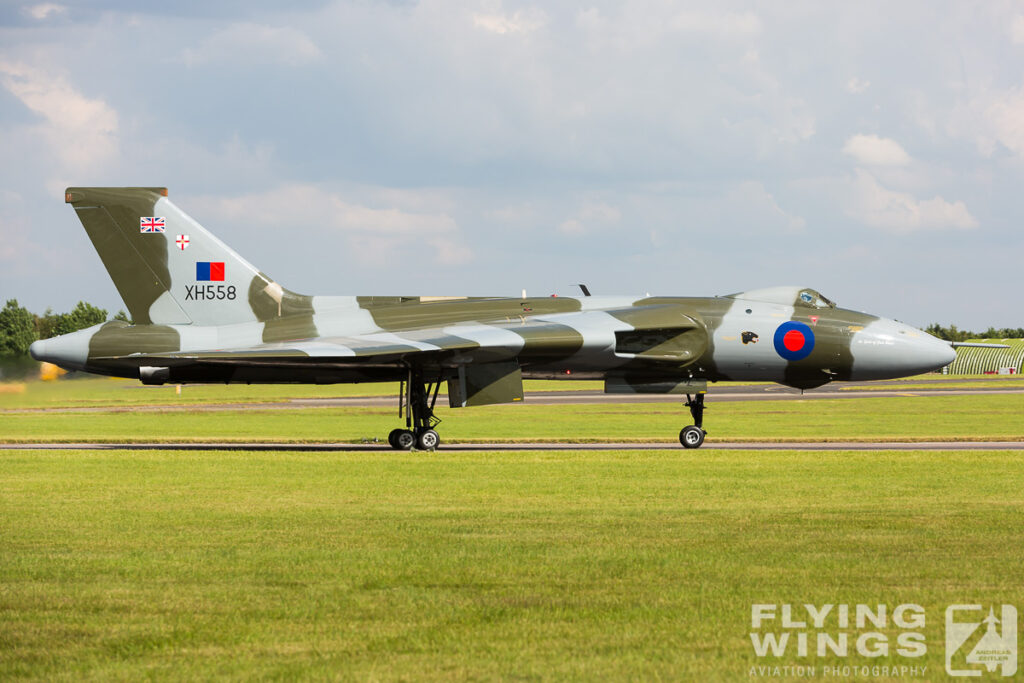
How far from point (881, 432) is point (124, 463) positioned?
22.7 metres

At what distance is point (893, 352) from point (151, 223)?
18.2 meters

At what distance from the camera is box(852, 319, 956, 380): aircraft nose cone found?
26984 mm

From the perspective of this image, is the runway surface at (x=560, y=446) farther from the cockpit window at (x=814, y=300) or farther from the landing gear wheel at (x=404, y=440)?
the cockpit window at (x=814, y=300)

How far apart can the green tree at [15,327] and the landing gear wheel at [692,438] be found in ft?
203

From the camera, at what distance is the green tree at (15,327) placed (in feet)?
260

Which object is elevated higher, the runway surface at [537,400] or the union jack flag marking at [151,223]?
the union jack flag marking at [151,223]

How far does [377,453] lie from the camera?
24.7 m

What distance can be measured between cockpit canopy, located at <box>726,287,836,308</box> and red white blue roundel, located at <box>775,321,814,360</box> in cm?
70

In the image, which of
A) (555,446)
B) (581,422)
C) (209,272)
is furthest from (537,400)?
(209,272)

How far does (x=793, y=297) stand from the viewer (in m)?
27.5

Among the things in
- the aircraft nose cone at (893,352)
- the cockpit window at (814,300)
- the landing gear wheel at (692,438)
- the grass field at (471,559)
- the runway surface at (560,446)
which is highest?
the cockpit window at (814,300)

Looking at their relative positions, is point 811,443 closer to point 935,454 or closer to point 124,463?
point 935,454

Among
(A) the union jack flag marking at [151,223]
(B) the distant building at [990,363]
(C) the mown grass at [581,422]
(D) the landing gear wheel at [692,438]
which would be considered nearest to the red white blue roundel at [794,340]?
(D) the landing gear wheel at [692,438]

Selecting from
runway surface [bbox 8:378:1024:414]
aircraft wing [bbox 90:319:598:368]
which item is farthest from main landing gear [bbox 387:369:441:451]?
runway surface [bbox 8:378:1024:414]
